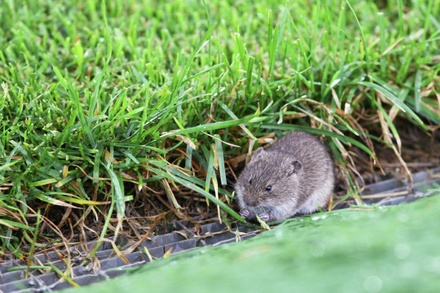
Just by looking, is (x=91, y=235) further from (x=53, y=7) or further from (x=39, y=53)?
(x=53, y=7)

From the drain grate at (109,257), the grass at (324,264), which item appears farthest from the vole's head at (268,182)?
the grass at (324,264)

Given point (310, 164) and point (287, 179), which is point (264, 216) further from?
point (310, 164)

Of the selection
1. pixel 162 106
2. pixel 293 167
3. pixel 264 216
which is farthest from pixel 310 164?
pixel 162 106

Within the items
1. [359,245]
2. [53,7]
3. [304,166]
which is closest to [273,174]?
[304,166]

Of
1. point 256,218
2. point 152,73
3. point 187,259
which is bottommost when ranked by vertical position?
point 256,218

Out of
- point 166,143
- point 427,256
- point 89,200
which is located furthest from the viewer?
point 166,143

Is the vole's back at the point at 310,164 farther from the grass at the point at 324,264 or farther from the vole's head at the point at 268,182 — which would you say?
the grass at the point at 324,264

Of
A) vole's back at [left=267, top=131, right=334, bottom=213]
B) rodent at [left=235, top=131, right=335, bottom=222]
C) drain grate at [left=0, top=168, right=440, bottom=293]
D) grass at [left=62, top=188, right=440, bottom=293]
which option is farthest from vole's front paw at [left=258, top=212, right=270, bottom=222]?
grass at [left=62, top=188, right=440, bottom=293]
